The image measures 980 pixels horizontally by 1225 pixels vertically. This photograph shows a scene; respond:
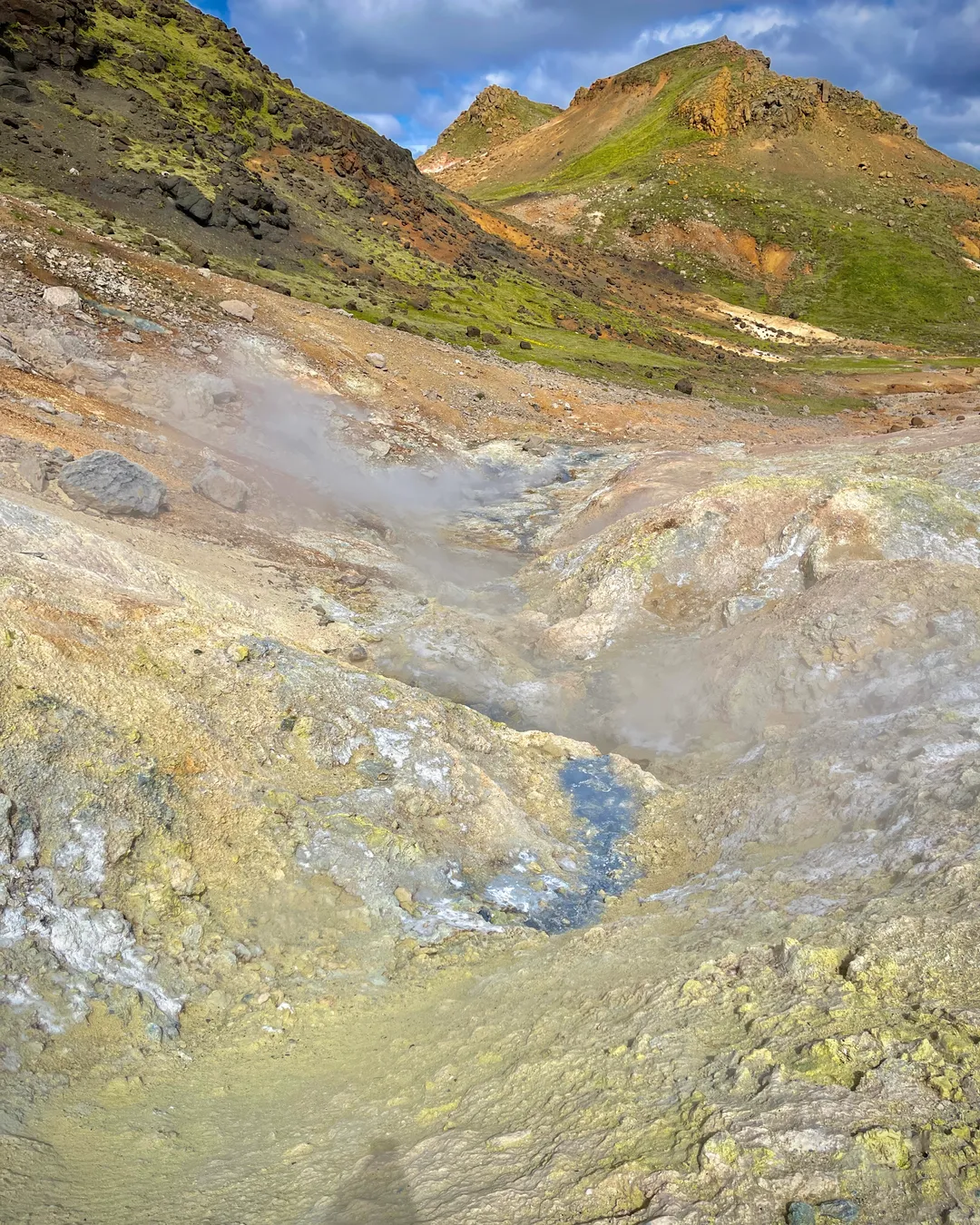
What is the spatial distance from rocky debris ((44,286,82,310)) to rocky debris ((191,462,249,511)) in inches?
421

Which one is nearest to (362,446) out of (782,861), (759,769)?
(759,769)

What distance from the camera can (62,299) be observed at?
25.9 m

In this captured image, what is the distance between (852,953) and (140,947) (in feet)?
20.4

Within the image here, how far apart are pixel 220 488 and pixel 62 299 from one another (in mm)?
11819

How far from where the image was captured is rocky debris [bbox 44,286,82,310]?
84.1ft

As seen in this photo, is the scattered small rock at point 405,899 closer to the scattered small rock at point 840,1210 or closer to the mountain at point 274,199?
the scattered small rock at point 840,1210

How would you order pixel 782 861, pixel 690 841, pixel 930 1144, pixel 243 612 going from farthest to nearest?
pixel 243 612, pixel 690 841, pixel 782 861, pixel 930 1144

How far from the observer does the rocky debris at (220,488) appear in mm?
19562

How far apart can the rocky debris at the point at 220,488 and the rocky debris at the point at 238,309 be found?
13.9 metres

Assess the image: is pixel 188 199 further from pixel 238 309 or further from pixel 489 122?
pixel 489 122

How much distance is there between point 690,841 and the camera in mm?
10492

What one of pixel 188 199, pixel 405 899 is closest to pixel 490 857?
pixel 405 899

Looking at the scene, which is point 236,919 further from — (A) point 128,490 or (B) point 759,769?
(A) point 128,490

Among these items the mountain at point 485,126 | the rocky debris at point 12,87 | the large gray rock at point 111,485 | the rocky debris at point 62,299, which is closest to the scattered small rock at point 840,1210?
the large gray rock at point 111,485
